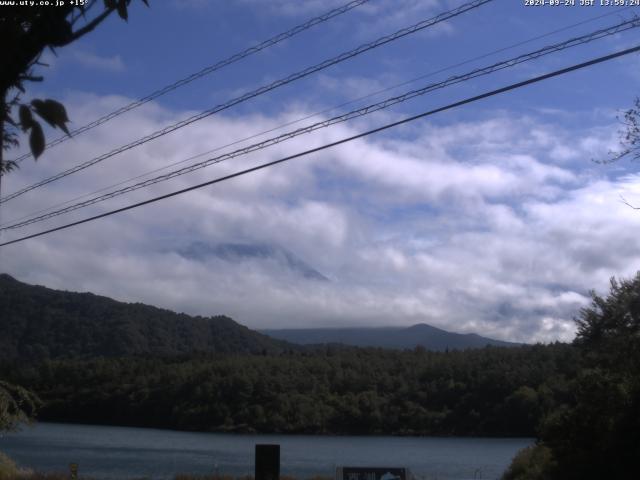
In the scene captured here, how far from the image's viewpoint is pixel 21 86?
4.64 meters

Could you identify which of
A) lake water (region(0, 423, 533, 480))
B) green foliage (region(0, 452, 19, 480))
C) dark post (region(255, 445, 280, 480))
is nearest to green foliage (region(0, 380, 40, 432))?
green foliage (region(0, 452, 19, 480))

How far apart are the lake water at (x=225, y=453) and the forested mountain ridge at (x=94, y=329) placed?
24.4 meters

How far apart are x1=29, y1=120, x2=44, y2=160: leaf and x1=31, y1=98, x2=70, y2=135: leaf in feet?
0.21

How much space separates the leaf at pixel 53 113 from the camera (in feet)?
13.5

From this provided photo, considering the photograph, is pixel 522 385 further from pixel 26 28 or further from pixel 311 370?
pixel 26 28

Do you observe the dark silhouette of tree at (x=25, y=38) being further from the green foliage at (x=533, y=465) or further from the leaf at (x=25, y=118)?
the green foliage at (x=533, y=465)

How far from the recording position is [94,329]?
108625 mm

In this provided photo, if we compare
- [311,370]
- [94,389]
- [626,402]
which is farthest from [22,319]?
[626,402]

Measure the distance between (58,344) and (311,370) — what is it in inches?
1656

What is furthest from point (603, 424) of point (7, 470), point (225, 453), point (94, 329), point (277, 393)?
point (94, 329)

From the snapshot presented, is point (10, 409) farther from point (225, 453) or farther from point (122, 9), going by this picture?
point (122, 9)

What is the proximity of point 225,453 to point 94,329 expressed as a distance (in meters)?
66.2

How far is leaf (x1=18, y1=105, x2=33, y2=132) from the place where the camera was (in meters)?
4.17

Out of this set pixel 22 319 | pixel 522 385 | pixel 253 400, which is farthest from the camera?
pixel 22 319
